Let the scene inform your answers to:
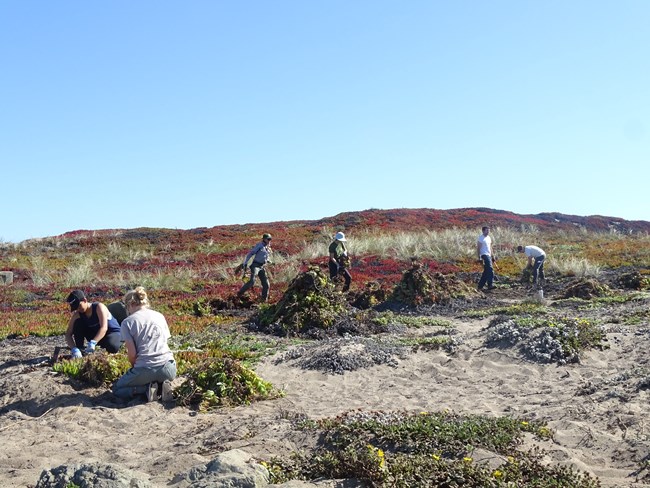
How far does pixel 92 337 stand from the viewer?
920cm

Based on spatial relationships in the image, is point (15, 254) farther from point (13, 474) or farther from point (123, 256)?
point (13, 474)

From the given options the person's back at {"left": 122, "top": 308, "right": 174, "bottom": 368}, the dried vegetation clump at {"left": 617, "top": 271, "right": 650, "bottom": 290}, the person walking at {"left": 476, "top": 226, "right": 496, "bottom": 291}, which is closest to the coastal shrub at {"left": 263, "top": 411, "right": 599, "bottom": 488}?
the person's back at {"left": 122, "top": 308, "right": 174, "bottom": 368}

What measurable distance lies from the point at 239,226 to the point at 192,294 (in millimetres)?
25027

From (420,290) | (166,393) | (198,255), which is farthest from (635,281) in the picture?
(198,255)

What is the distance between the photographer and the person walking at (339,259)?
16.8 meters

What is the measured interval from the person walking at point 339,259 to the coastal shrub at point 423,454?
10220 mm

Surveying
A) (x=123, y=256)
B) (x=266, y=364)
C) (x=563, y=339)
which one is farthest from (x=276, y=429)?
(x=123, y=256)

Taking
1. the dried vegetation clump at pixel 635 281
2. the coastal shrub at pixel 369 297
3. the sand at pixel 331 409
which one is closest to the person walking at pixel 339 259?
the coastal shrub at pixel 369 297

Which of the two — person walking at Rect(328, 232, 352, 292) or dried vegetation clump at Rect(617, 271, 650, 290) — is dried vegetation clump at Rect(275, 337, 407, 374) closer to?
person walking at Rect(328, 232, 352, 292)

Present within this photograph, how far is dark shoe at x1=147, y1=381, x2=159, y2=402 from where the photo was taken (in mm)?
7512

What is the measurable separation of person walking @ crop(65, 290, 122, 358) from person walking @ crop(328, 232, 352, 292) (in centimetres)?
816

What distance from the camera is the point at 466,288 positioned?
17500mm

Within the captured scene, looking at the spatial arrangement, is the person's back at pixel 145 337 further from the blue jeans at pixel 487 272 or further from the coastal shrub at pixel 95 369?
the blue jeans at pixel 487 272

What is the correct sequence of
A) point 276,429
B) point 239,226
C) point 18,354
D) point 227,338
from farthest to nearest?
1. point 239,226
2. point 227,338
3. point 18,354
4. point 276,429
